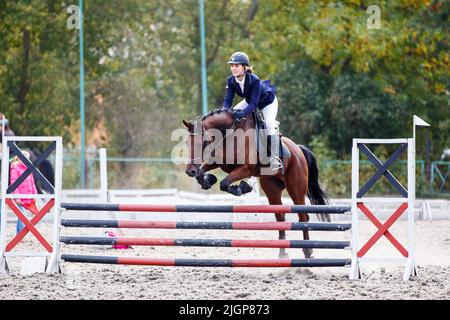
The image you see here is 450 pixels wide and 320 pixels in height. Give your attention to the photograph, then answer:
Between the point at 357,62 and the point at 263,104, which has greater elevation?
the point at 357,62

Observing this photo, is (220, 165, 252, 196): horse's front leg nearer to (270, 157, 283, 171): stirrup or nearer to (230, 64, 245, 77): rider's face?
(270, 157, 283, 171): stirrup

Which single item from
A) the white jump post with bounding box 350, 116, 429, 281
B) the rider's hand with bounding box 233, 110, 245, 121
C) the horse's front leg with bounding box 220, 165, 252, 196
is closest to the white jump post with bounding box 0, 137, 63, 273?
the horse's front leg with bounding box 220, 165, 252, 196

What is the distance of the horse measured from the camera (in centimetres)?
844

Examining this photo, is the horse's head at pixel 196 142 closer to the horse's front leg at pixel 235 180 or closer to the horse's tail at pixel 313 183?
the horse's front leg at pixel 235 180

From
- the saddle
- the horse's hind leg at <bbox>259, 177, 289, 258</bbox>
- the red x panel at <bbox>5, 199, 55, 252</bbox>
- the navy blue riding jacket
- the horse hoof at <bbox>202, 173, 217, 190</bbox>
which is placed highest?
the navy blue riding jacket

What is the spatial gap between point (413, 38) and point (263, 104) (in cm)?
1502

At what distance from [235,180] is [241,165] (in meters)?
0.20

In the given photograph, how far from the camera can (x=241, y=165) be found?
28.8ft

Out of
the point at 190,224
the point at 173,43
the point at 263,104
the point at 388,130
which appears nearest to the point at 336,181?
the point at 388,130

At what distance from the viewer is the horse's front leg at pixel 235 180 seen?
8.59m

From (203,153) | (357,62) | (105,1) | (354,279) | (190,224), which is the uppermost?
(105,1)

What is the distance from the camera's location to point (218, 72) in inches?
1094

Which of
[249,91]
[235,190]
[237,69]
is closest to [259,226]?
[235,190]

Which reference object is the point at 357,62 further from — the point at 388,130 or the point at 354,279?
the point at 354,279
